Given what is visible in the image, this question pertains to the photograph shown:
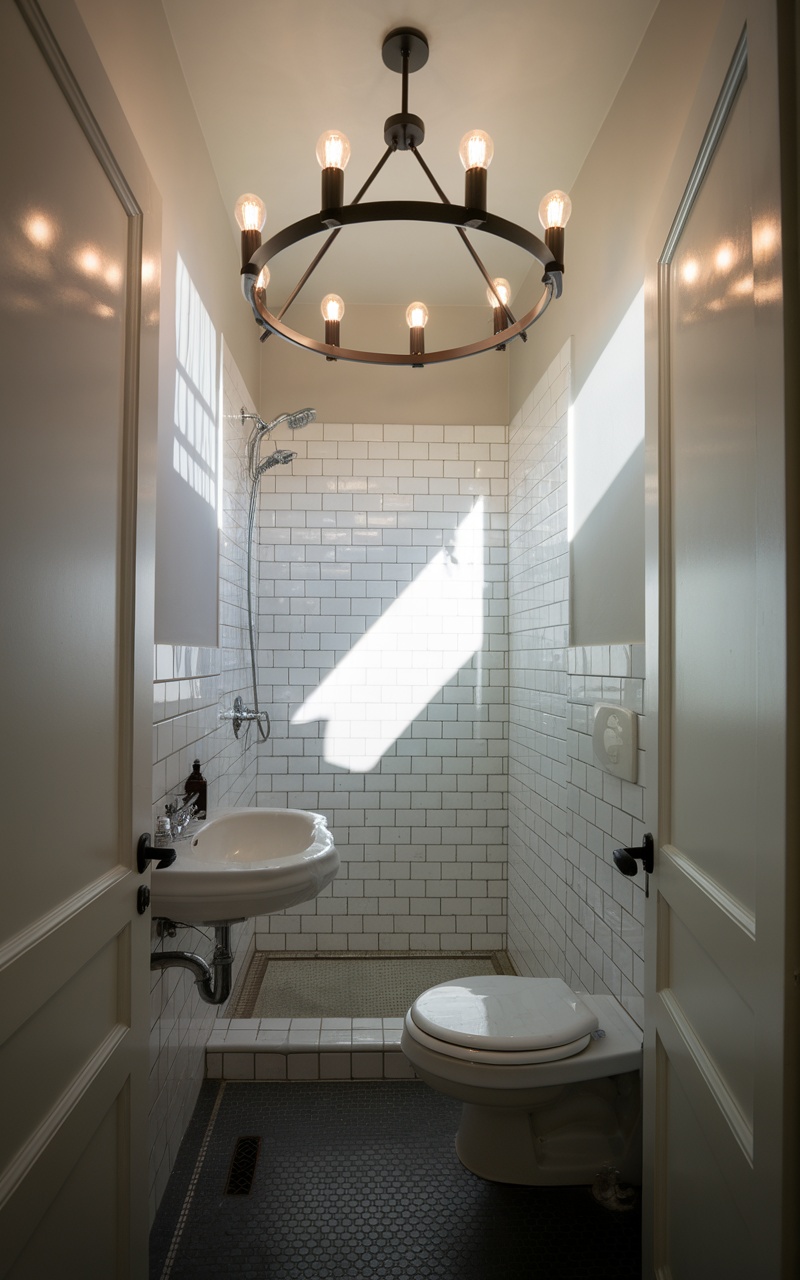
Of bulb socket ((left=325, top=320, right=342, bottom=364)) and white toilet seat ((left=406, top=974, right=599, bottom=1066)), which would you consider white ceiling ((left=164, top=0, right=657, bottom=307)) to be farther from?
white toilet seat ((left=406, top=974, right=599, bottom=1066))

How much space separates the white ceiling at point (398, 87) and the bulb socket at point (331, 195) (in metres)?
0.71

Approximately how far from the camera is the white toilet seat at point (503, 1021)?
170 centimetres

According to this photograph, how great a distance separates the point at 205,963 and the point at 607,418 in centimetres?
183

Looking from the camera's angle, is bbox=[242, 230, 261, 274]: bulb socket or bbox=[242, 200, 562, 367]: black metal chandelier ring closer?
bbox=[242, 200, 562, 367]: black metal chandelier ring

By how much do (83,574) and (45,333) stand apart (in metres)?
0.32

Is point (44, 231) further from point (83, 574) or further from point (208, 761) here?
point (208, 761)

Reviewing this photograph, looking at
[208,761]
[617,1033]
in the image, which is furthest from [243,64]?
[617,1033]

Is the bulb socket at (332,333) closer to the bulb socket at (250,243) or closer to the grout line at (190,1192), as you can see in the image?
the bulb socket at (250,243)

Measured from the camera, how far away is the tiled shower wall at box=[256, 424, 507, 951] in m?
3.51

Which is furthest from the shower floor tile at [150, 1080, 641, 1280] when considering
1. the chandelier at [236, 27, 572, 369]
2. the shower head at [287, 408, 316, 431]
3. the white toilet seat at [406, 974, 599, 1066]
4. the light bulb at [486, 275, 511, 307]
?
the shower head at [287, 408, 316, 431]

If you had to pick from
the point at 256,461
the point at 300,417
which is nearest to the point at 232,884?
the point at 300,417

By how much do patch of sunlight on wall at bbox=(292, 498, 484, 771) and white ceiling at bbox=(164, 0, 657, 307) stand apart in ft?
4.65

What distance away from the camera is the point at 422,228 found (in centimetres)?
295

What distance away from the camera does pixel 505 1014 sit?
183 centimetres
